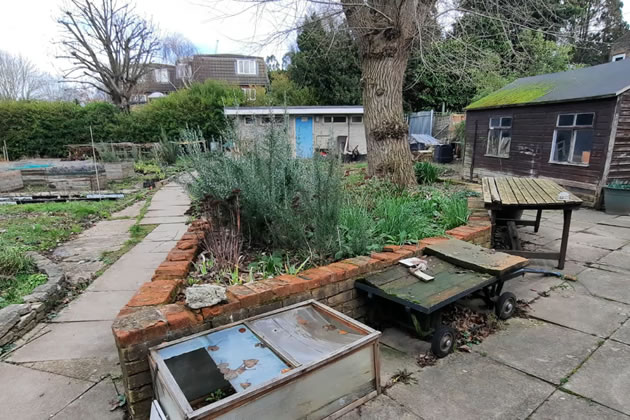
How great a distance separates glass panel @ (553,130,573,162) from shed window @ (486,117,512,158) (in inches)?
49.3

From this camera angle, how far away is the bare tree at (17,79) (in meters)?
26.9

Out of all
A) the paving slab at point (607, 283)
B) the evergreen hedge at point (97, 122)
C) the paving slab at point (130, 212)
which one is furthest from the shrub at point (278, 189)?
the evergreen hedge at point (97, 122)

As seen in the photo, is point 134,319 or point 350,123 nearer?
point 134,319

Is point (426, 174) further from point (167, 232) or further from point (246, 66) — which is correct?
point (246, 66)

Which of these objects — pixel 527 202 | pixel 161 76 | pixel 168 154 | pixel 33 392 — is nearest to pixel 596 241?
pixel 527 202

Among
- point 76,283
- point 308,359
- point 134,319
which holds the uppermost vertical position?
point 134,319

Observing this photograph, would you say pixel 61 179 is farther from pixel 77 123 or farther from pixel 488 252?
pixel 488 252

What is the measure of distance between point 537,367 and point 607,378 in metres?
0.33

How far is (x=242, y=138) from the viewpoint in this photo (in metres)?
3.48

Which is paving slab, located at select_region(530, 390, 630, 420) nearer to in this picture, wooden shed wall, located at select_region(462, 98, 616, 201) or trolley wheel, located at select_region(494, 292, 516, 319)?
trolley wheel, located at select_region(494, 292, 516, 319)

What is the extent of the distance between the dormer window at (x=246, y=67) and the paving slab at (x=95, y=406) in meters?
28.9

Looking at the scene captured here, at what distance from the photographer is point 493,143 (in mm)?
9500

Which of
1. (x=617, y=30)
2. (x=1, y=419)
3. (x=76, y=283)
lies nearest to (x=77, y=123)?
(x=76, y=283)

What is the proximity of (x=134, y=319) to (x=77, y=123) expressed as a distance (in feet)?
61.0
